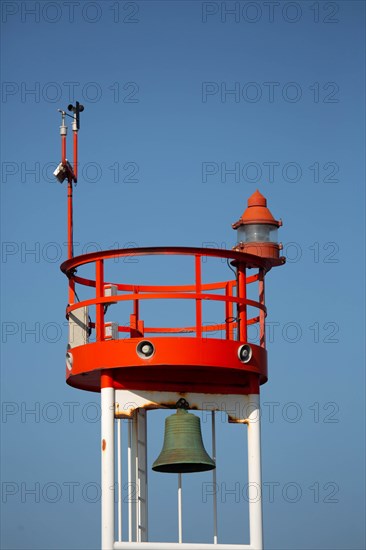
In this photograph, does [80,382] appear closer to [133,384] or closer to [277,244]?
[133,384]

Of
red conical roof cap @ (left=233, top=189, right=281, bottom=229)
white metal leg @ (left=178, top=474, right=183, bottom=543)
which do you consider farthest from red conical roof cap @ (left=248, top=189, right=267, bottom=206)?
white metal leg @ (left=178, top=474, right=183, bottom=543)

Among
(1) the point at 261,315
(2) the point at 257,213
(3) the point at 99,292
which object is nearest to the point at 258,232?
(2) the point at 257,213

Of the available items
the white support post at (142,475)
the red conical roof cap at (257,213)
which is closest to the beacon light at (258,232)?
the red conical roof cap at (257,213)

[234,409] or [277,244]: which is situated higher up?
[277,244]

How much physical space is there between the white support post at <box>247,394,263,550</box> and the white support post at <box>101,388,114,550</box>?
3.21 metres

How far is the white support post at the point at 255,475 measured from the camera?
40.0 m

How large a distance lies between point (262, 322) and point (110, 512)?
19.8ft

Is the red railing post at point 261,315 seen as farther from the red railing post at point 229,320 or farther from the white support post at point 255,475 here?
the white support post at point 255,475

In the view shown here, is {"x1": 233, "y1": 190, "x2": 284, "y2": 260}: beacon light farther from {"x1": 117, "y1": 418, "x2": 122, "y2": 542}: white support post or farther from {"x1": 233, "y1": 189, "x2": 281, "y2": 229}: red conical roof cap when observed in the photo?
{"x1": 117, "y1": 418, "x2": 122, "y2": 542}: white support post

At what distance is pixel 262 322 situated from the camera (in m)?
42.0

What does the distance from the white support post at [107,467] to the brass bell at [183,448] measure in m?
1.11

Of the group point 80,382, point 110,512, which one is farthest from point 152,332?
point 110,512

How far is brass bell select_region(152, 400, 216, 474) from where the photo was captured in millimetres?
39688

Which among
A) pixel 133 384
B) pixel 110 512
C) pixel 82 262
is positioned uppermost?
pixel 82 262
